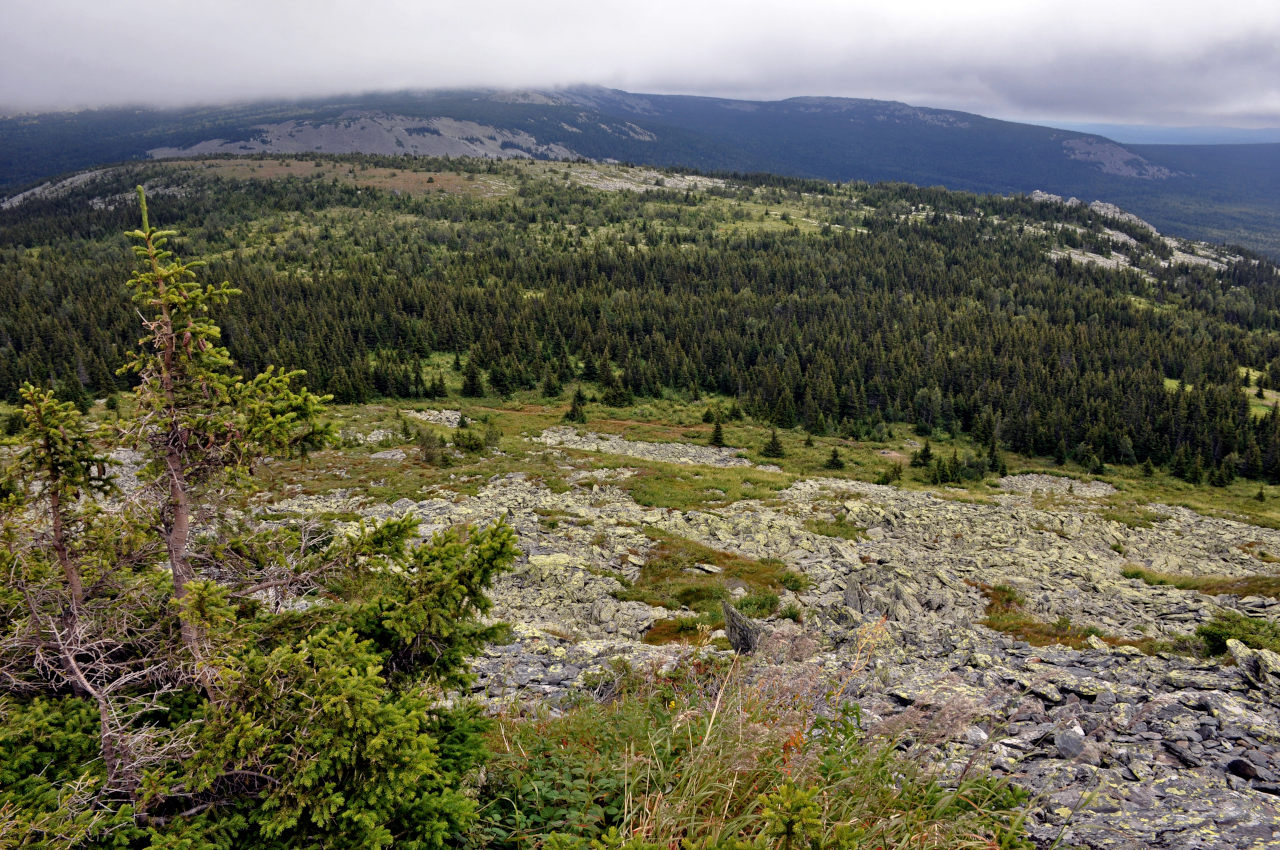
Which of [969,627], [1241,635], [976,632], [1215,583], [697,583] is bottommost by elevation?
[697,583]

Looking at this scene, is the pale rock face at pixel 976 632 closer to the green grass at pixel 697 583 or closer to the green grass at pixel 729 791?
the green grass at pixel 729 791

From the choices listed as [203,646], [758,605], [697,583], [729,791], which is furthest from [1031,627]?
[203,646]

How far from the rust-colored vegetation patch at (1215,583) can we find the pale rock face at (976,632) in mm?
1122

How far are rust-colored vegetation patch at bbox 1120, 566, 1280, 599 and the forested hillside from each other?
43.3 meters

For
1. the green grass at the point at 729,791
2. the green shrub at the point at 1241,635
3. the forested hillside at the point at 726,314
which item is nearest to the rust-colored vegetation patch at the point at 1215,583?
the green shrub at the point at 1241,635

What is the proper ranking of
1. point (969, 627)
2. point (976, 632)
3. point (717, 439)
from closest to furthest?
1. point (976, 632)
2. point (969, 627)
3. point (717, 439)

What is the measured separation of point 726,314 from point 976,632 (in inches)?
3613

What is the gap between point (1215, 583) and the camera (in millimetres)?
21938

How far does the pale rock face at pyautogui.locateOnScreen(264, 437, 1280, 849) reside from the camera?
6.97m

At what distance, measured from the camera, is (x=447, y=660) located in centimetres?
638

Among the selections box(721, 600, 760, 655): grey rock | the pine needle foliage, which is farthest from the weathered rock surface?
the pine needle foliage

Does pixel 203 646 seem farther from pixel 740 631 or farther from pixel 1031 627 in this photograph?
pixel 1031 627

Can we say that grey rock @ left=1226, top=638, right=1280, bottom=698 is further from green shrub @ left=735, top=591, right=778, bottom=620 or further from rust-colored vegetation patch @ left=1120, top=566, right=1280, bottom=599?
green shrub @ left=735, top=591, right=778, bottom=620

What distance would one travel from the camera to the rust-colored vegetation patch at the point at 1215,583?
1983 centimetres
